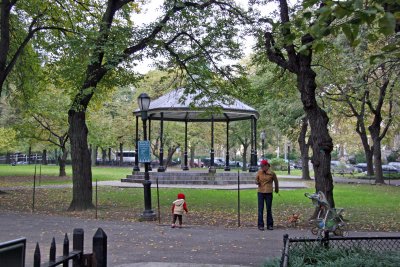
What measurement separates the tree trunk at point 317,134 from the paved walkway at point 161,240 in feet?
4.62

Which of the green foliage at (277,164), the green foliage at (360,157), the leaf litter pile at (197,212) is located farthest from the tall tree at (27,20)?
A: the green foliage at (360,157)

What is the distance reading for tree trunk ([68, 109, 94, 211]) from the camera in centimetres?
1591

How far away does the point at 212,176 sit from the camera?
29.1 m

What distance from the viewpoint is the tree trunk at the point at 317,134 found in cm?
1205

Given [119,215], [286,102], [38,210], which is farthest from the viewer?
[286,102]

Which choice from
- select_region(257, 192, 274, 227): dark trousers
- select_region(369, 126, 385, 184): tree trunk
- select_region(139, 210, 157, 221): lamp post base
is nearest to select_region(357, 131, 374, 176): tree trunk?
select_region(369, 126, 385, 184): tree trunk

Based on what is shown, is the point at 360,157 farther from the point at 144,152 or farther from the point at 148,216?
the point at 148,216

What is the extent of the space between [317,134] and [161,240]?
5029 mm

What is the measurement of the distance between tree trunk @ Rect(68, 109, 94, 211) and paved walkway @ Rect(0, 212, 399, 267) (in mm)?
2131

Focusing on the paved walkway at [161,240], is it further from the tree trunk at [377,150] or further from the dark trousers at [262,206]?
the tree trunk at [377,150]

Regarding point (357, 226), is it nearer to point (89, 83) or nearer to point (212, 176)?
point (89, 83)

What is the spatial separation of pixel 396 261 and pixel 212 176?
24015 millimetres

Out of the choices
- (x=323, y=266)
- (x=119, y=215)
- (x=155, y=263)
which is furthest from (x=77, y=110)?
(x=323, y=266)

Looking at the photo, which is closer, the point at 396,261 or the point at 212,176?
the point at 396,261
